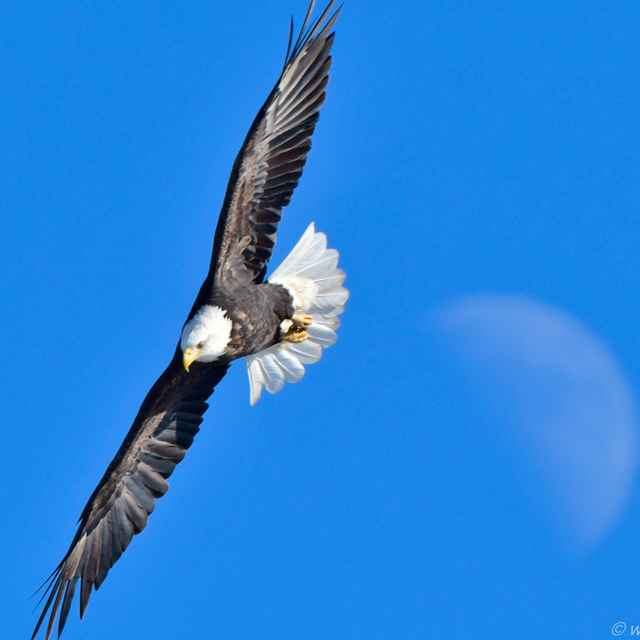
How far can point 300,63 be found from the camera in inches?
340

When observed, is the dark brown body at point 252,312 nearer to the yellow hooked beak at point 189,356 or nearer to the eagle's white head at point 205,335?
the eagle's white head at point 205,335

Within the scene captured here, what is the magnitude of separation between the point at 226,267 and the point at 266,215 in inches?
22.2

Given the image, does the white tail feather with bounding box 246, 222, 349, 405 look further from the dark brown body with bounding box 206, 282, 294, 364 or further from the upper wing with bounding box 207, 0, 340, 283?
the upper wing with bounding box 207, 0, 340, 283

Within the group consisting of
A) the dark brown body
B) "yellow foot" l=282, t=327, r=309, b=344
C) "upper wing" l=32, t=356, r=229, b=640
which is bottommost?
"upper wing" l=32, t=356, r=229, b=640

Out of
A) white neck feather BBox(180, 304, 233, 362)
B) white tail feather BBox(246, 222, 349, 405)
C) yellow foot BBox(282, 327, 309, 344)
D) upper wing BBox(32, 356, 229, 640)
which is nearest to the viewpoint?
white neck feather BBox(180, 304, 233, 362)

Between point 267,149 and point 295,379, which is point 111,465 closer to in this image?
point 295,379

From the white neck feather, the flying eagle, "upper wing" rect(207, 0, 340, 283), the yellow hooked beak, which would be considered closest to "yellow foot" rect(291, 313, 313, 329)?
the flying eagle

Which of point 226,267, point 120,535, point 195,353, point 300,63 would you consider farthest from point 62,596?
point 300,63

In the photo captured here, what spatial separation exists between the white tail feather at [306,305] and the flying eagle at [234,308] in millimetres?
12

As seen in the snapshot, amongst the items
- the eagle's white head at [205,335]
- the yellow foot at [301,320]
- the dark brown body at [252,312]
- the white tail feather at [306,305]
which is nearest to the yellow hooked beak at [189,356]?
the eagle's white head at [205,335]

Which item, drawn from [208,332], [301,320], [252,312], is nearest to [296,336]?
[301,320]

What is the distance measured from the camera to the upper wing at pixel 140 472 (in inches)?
345

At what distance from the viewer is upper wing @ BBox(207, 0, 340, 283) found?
28.0 ft

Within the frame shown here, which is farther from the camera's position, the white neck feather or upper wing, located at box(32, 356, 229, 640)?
upper wing, located at box(32, 356, 229, 640)
